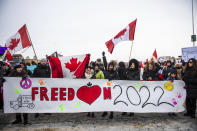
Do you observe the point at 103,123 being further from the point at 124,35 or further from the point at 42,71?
the point at 124,35

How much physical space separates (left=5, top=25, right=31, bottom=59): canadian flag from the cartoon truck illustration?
Answer: 379 centimetres

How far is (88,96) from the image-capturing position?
13.5ft

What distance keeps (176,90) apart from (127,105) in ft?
5.53

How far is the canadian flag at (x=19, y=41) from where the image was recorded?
6895 millimetres

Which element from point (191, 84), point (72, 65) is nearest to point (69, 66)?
point (72, 65)

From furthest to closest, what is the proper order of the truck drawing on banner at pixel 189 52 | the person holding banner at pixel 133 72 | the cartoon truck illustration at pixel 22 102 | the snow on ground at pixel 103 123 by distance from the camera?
1. the truck drawing on banner at pixel 189 52
2. the person holding banner at pixel 133 72
3. the cartoon truck illustration at pixel 22 102
4. the snow on ground at pixel 103 123

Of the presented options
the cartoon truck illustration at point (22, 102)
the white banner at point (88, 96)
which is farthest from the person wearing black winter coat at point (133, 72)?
the cartoon truck illustration at point (22, 102)

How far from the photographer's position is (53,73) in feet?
14.7

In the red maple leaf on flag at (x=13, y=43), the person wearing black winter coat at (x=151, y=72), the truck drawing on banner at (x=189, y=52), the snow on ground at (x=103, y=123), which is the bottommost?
the snow on ground at (x=103, y=123)

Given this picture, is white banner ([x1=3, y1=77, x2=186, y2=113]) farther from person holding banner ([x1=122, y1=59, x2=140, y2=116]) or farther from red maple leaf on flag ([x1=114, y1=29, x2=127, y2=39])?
red maple leaf on flag ([x1=114, y1=29, x2=127, y2=39])

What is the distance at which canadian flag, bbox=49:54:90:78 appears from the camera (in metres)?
4.47

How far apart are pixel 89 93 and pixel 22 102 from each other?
1.92 m

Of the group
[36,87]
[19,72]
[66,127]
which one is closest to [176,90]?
[66,127]

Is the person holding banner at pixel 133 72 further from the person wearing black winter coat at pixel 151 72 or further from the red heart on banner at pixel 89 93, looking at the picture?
the red heart on banner at pixel 89 93
